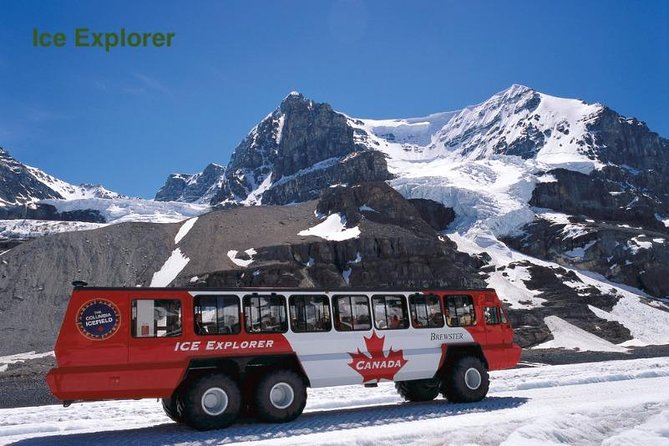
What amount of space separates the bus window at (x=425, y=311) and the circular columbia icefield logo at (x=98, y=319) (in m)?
8.35

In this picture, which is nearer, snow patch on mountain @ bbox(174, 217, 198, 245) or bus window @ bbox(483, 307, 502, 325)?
bus window @ bbox(483, 307, 502, 325)

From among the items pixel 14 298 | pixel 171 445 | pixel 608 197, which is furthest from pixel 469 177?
pixel 171 445

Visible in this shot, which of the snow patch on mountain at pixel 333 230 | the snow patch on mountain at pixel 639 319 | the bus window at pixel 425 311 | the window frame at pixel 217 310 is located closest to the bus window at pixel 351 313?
the bus window at pixel 425 311

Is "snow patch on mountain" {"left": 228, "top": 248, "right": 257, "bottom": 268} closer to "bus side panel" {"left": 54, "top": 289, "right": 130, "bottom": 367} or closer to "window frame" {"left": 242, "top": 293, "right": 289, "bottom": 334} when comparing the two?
"window frame" {"left": 242, "top": 293, "right": 289, "bottom": 334}

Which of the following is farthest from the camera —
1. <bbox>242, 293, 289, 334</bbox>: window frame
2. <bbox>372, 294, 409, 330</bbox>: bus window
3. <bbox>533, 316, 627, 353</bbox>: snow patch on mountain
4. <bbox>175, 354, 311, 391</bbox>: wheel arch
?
<bbox>533, 316, 627, 353</bbox>: snow patch on mountain

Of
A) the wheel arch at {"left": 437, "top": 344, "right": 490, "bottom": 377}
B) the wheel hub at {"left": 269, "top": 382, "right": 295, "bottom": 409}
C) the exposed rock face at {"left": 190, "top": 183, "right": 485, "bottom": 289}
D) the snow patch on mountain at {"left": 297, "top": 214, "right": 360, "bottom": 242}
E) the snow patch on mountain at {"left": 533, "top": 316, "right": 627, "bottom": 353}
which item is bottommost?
the snow patch on mountain at {"left": 533, "top": 316, "right": 627, "bottom": 353}

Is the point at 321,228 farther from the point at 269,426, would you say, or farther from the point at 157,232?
the point at 269,426

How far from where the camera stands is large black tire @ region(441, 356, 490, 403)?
17109mm

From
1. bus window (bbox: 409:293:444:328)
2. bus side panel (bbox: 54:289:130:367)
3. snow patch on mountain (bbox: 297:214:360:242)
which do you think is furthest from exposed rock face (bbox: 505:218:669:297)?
bus side panel (bbox: 54:289:130:367)

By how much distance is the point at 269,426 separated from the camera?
13492mm

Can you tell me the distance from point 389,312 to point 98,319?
25.9 feet

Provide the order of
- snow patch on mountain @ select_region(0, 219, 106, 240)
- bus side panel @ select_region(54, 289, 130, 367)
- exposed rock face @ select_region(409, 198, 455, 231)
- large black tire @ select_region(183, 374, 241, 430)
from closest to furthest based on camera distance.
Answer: bus side panel @ select_region(54, 289, 130, 367), large black tire @ select_region(183, 374, 241, 430), exposed rock face @ select_region(409, 198, 455, 231), snow patch on mountain @ select_region(0, 219, 106, 240)

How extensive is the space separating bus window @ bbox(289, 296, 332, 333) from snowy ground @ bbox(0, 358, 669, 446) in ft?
7.75

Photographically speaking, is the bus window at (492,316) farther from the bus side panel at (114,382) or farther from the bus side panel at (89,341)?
the bus side panel at (89,341)
